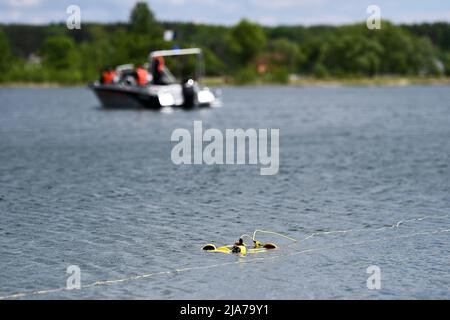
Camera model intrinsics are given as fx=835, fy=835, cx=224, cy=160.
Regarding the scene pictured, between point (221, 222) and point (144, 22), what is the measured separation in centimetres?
16275

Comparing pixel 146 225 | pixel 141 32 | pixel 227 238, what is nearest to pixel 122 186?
pixel 146 225

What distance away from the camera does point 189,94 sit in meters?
74.9

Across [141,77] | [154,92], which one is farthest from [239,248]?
[141,77]

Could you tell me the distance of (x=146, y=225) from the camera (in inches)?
789

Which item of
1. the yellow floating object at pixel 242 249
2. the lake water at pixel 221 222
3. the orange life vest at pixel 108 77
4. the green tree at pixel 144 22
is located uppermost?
the green tree at pixel 144 22

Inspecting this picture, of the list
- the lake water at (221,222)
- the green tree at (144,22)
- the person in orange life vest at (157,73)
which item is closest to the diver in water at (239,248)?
the lake water at (221,222)

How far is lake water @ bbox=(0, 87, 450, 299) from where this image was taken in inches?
578

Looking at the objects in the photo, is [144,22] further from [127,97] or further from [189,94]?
[189,94]

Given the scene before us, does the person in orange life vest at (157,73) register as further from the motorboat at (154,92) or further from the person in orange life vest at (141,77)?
the person in orange life vest at (141,77)

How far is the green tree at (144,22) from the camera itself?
178500 millimetres

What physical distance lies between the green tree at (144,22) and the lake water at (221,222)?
455 ft

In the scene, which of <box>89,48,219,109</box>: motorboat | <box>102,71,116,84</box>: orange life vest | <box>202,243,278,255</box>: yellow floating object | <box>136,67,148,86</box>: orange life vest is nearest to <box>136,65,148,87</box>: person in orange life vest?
<box>136,67,148,86</box>: orange life vest

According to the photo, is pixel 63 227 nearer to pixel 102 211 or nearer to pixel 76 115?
pixel 102 211
